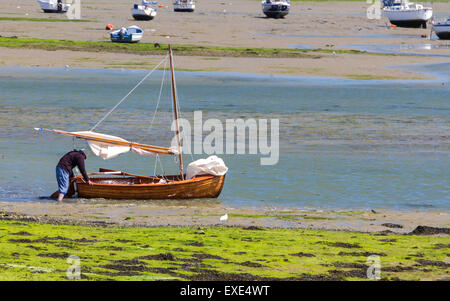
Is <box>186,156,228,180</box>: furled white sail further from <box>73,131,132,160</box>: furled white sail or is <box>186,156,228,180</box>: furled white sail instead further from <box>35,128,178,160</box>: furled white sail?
<box>73,131,132,160</box>: furled white sail

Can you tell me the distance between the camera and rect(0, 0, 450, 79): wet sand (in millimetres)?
60066

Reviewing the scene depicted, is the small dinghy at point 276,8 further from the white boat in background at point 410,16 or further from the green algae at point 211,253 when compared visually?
the green algae at point 211,253

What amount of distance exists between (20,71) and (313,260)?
42.0 meters

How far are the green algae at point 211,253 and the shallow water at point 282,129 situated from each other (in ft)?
19.0

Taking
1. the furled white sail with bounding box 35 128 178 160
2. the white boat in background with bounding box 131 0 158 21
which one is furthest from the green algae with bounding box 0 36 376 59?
the furled white sail with bounding box 35 128 178 160

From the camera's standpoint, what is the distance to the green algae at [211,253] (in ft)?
49.4

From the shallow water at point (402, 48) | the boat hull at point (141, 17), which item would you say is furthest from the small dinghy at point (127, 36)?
the boat hull at point (141, 17)

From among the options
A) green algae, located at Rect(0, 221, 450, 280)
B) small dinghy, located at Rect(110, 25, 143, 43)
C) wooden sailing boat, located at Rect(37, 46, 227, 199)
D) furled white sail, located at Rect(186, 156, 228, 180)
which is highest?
small dinghy, located at Rect(110, 25, 143, 43)

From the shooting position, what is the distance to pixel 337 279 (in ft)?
49.5

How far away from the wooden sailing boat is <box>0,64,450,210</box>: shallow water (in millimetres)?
772

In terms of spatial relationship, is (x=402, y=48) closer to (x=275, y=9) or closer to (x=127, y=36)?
(x=127, y=36)

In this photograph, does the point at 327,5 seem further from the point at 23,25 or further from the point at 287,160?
the point at 287,160

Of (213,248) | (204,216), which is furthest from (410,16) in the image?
(213,248)
